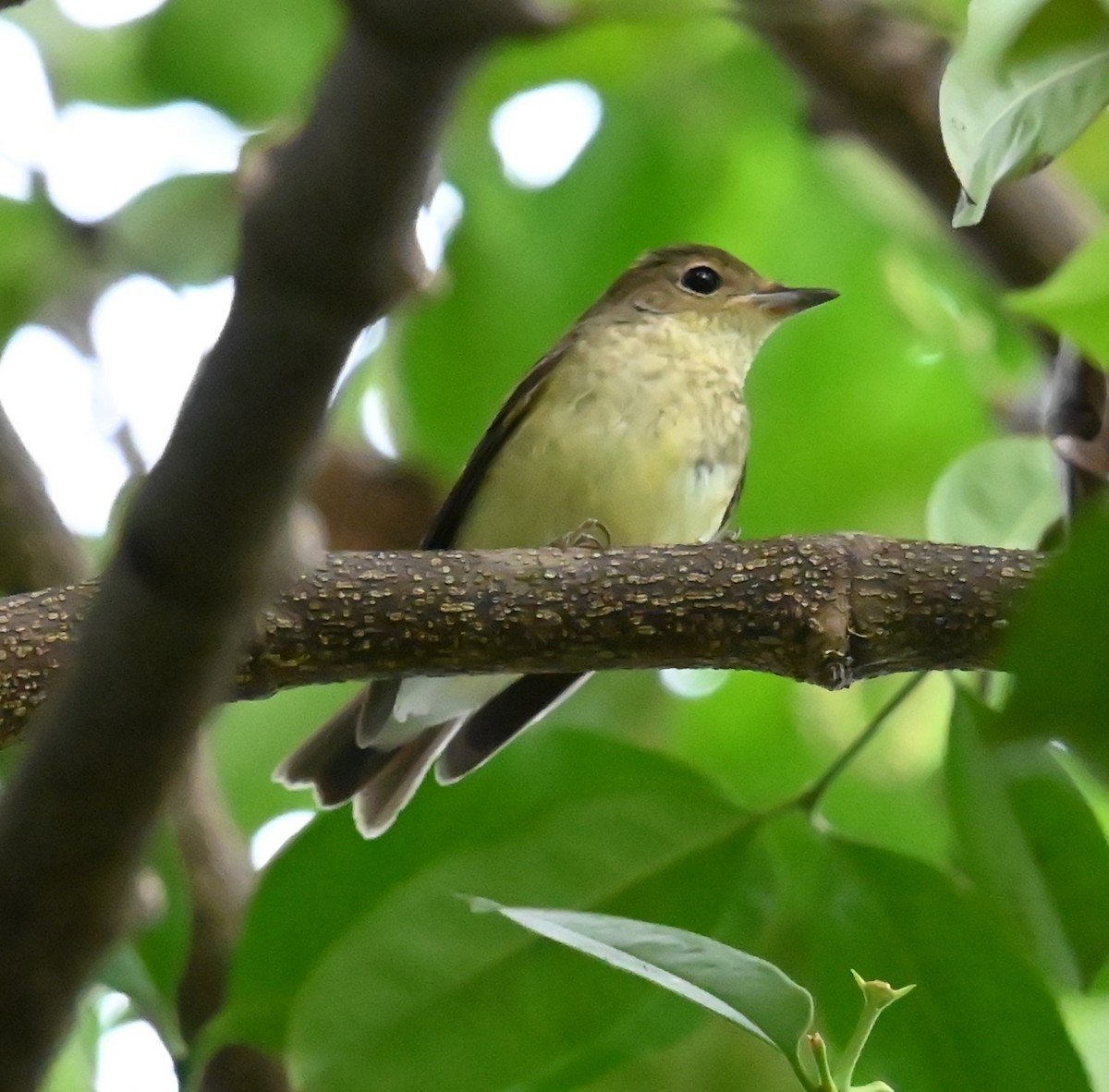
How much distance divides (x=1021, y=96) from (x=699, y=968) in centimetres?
68

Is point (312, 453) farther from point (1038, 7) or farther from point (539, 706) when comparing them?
point (539, 706)

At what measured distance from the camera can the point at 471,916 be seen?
1617 mm

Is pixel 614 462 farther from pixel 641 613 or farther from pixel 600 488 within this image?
pixel 641 613

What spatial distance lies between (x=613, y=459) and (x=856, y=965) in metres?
1.45

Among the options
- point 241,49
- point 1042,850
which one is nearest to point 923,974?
point 1042,850

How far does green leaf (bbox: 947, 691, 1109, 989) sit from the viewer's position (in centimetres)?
154

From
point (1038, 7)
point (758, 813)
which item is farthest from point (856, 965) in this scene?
point (1038, 7)

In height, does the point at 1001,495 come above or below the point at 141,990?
above

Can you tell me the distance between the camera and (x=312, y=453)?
0.75 meters

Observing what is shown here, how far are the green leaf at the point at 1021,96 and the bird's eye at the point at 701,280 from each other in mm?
2068

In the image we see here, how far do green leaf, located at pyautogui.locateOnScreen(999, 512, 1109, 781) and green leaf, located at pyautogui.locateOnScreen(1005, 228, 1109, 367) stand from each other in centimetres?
53

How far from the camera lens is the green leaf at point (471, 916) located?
1.56 m

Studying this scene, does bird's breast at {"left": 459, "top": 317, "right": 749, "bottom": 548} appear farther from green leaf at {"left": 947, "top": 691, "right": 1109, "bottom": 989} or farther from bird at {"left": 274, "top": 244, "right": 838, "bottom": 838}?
green leaf at {"left": 947, "top": 691, "right": 1109, "bottom": 989}

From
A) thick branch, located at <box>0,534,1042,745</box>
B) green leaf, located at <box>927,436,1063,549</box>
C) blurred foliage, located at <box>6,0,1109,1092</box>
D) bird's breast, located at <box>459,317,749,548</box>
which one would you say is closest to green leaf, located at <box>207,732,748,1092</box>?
blurred foliage, located at <box>6,0,1109,1092</box>
